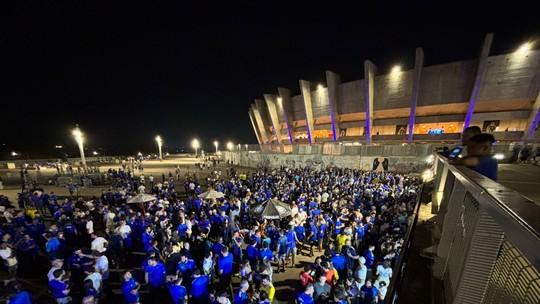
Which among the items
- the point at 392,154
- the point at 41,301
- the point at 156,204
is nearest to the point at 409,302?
the point at 41,301

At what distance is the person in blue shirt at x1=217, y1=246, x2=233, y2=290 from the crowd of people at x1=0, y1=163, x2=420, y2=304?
3cm

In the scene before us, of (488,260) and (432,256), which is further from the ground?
(488,260)

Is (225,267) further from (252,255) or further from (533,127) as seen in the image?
(533,127)

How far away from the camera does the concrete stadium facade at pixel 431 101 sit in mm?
26578

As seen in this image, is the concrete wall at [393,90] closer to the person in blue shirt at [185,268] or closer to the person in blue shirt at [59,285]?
the person in blue shirt at [185,268]

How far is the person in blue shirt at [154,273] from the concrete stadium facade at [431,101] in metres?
29.8

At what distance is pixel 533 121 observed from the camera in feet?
86.5

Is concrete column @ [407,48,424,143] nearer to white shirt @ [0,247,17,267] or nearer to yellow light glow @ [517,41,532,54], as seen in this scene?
yellow light glow @ [517,41,532,54]

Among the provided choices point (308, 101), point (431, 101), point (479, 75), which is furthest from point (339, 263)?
point (308, 101)

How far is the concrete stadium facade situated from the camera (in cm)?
2658

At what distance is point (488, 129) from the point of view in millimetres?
31016

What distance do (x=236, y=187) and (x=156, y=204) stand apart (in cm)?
640

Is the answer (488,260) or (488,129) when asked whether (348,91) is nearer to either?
(488,129)

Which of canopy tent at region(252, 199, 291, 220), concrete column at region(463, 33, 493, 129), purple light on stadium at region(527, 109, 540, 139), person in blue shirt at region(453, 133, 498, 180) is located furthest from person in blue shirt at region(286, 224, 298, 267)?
purple light on stadium at region(527, 109, 540, 139)
